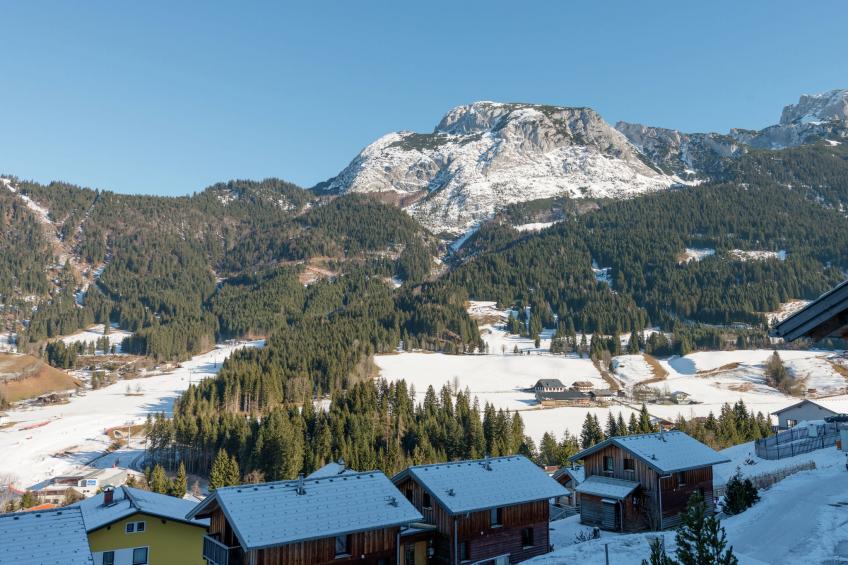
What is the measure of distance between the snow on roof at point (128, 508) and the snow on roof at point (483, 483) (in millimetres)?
14017

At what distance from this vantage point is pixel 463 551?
110ft

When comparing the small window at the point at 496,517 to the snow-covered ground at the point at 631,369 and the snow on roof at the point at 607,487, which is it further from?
the snow-covered ground at the point at 631,369

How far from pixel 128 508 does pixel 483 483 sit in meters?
21.2

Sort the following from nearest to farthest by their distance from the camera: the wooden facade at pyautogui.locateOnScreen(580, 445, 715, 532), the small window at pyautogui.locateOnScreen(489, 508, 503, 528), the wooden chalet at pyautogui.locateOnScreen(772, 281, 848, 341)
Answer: the wooden chalet at pyautogui.locateOnScreen(772, 281, 848, 341) < the small window at pyautogui.locateOnScreen(489, 508, 503, 528) < the wooden facade at pyautogui.locateOnScreen(580, 445, 715, 532)

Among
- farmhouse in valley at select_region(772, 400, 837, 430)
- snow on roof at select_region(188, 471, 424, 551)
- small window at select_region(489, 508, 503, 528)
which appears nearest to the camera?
snow on roof at select_region(188, 471, 424, 551)

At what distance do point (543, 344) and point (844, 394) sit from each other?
9024 cm

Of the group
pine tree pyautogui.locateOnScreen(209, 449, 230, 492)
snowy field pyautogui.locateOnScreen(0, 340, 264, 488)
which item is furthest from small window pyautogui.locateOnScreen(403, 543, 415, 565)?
snowy field pyautogui.locateOnScreen(0, 340, 264, 488)

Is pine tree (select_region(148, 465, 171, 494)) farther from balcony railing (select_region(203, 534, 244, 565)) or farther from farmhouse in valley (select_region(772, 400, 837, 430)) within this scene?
farmhouse in valley (select_region(772, 400, 837, 430))

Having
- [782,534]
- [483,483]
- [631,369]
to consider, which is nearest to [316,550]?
[483,483]

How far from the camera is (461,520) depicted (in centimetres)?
3334

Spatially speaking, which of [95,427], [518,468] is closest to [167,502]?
[518,468]

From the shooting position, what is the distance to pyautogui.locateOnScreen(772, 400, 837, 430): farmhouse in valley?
82.9 meters

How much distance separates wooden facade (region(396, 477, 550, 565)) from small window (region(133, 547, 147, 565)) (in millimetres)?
15631

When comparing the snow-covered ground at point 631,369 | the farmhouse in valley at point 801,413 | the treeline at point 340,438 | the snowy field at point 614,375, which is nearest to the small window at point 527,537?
the treeline at point 340,438
